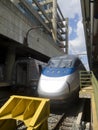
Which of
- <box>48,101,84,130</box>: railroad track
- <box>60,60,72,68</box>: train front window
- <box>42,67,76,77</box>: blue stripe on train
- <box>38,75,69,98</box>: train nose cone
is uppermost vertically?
<box>60,60,72,68</box>: train front window

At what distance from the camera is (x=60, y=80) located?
1110 centimetres

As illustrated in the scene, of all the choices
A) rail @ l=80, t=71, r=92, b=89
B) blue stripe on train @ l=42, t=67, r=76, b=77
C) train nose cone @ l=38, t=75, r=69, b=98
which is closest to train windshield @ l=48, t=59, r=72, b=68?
blue stripe on train @ l=42, t=67, r=76, b=77

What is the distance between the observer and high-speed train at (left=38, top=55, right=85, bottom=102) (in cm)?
1067

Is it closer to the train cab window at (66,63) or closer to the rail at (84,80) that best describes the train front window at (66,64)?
the train cab window at (66,63)

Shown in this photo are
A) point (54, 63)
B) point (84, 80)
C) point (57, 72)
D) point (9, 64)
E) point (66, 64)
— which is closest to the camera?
point (57, 72)

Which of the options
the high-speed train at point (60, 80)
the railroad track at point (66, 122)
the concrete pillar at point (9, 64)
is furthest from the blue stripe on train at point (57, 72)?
the concrete pillar at point (9, 64)

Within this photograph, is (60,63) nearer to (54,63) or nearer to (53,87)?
(54,63)

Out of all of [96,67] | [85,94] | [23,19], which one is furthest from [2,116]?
[96,67]

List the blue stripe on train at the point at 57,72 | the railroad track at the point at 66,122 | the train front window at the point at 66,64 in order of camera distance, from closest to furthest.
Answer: the railroad track at the point at 66,122 < the blue stripe on train at the point at 57,72 < the train front window at the point at 66,64

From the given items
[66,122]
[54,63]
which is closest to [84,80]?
[54,63]

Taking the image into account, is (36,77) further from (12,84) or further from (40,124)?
(40,124)

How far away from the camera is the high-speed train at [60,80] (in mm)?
10672

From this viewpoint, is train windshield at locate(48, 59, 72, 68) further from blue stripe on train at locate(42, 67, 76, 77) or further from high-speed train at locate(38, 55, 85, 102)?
blue stripe on train at locate(42, 67, 76, 77)

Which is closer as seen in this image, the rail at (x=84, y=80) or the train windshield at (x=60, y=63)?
the train windshield at (x=60, y=63)
